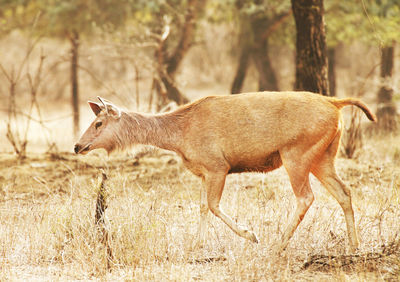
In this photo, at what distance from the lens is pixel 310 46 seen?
355 inches

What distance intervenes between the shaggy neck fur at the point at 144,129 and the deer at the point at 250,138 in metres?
0.01

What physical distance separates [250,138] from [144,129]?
1.38 m

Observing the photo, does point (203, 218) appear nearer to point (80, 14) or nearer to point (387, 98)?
point (387, 98)

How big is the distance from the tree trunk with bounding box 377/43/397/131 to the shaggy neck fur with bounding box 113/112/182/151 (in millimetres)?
8219

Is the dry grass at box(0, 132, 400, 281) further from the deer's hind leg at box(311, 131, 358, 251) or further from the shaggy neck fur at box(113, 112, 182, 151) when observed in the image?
the shaggy neck fur at box(113, 112, 182, 151)

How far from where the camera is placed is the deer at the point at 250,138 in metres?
5.78

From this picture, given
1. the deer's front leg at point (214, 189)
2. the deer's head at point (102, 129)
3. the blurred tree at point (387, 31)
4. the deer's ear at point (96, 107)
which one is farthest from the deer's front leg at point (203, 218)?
the blurred tree at point (387, 31)

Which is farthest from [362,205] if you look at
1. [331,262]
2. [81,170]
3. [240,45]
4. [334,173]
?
[240,45]

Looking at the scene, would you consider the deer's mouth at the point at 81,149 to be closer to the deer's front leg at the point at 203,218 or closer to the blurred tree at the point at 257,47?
the deer's front leg at the point at 203,218

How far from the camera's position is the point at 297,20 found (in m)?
9.01

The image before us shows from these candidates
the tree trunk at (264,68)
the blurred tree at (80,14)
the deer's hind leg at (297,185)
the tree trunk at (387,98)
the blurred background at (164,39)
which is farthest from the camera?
the tree trunk at (264,68)

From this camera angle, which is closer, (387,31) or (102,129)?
(102,129)

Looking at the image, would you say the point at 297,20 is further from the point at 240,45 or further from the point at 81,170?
the point at 240,45

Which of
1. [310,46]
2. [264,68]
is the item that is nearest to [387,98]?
[264,68]
